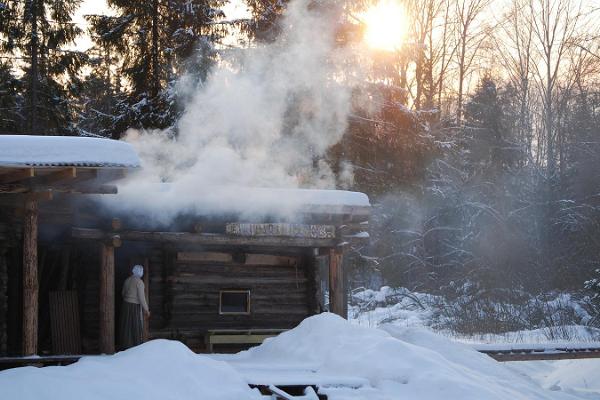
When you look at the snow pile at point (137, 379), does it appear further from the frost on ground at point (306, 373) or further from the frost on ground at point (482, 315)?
the frost on ground at point (482, 315)

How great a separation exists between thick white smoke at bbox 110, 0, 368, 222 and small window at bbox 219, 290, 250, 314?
2.80 metres

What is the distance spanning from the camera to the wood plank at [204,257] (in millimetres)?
15312

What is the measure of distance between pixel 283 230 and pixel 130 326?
3552 mm

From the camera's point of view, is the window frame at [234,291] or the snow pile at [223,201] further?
the window frame at [234,291]

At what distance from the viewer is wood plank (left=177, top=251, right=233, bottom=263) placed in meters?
15.3

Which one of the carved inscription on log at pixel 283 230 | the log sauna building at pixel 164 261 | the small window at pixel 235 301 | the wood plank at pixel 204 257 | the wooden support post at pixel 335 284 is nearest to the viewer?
the log sauna building at pixel 164 261

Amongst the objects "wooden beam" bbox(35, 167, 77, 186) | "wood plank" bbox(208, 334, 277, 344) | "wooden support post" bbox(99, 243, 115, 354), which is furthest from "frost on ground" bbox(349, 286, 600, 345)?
"wooden beam" bbox(35, 167, 77, 186)

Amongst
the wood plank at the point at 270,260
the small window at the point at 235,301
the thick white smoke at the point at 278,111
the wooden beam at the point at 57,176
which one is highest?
the thick white smoke at the point at 278,111

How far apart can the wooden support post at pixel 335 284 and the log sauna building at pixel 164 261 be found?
0.9 inches

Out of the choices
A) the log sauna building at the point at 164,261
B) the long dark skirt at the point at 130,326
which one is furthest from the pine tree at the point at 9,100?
the long dark skirt at the point at 130,326

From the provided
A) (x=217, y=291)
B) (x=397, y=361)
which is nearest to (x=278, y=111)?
(x=217, y=291)

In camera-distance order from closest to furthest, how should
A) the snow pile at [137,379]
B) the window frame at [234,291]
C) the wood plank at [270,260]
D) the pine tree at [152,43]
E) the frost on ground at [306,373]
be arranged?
the snow pile at [137,379], the frost on ground at [306,373], the window frame at [234,291], the wood plank at [270,260], the pine tree at [152,43]

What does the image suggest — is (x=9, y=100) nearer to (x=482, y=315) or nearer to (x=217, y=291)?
(x=217, y=291)

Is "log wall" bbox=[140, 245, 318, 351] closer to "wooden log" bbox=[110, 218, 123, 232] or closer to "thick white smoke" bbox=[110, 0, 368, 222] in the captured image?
"wooden log" bbox=[110, 218, 123, 232]
